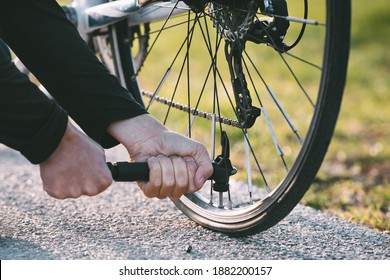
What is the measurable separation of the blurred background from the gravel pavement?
341 millimetres

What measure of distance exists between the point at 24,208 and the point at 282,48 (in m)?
1.12

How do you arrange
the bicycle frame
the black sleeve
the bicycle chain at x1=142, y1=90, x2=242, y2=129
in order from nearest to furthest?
the black sleeve, the bicycle chain at x1=142, y1=90, x2=242, y2=129, the bicycle frame

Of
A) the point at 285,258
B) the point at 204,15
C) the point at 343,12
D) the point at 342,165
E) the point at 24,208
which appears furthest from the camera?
the point at 342,165

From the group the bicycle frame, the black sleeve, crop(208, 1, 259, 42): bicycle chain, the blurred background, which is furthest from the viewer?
the blurred background

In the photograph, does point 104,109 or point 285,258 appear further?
point 285,258

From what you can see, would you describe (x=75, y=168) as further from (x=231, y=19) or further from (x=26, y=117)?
(x=231, y=19)

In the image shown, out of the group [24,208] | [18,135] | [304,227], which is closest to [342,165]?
[304,227]

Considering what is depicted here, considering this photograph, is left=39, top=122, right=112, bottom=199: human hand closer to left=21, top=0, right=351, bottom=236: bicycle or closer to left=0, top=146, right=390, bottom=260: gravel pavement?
left=21, top=0, right=351, bottom=236: bicycle

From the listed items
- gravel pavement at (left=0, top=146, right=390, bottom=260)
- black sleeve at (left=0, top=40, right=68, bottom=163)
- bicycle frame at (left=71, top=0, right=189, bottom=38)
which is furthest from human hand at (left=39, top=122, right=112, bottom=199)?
bicycle frame at (left=71, top=0, right=189, bottom=38)

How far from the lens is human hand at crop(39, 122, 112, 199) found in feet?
6.73

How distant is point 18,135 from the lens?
6.57ft

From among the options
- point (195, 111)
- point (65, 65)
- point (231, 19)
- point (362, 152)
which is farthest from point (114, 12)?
point (362, 152)

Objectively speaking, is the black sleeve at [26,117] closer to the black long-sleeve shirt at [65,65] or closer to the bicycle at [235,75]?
the black long-sleeve shirt at [65,65]
